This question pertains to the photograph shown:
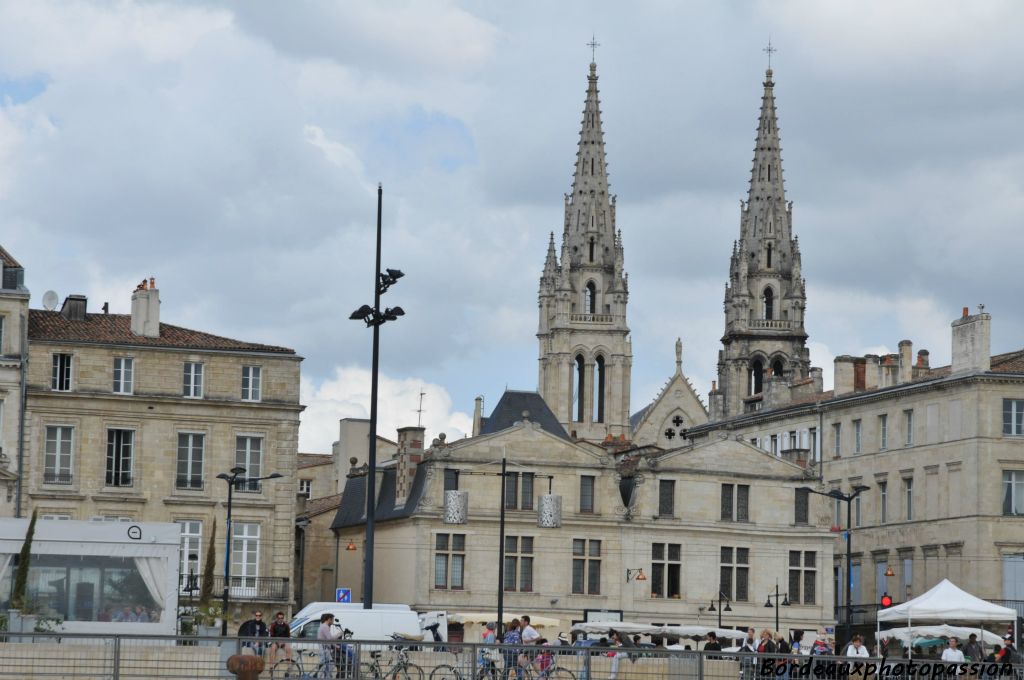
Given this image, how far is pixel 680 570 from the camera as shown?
73750 millimetres

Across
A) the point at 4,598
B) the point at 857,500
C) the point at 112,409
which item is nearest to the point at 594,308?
the point at 857,500

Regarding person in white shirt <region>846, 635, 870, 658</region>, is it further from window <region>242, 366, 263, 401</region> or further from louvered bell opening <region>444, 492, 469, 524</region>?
window <region>242, 366, 263, 401</region>

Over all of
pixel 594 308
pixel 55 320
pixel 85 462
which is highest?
pixel 594 308

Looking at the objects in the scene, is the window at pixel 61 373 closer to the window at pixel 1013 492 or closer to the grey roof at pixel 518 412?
the grey roof at pixel 518 412

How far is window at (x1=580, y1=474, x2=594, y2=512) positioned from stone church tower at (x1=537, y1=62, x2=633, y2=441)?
6107cm

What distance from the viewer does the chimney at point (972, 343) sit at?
258 feet

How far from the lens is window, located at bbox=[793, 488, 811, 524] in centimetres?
7538

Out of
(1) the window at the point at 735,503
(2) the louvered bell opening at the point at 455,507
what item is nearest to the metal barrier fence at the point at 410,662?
(2) the louvered bell opening at the point at 455,507

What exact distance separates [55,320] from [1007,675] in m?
44.8

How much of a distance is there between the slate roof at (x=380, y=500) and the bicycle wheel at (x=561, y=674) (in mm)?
42668

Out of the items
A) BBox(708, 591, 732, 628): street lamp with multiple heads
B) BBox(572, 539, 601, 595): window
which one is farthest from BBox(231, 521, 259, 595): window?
BBox(708, 591, 732, 628): street lamp with multiple heads

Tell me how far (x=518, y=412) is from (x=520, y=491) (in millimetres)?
13381

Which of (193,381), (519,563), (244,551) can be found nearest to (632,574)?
(519,563)

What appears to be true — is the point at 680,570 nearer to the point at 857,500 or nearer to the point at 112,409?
the point at 857,500
